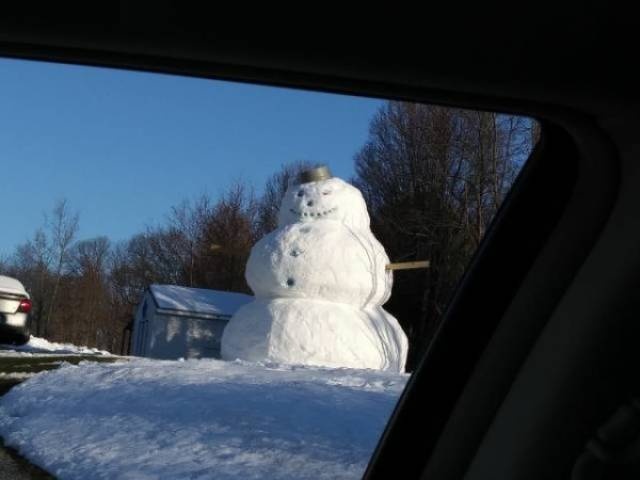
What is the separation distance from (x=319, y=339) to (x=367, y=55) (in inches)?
615

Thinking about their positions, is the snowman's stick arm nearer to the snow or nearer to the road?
the road

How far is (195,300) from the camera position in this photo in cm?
2912

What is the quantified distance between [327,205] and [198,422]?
9768 millimetres

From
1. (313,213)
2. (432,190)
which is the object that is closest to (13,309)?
(313,213)

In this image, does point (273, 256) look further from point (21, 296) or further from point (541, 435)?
point (541, 435)

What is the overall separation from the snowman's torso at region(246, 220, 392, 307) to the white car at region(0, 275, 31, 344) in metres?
4.49

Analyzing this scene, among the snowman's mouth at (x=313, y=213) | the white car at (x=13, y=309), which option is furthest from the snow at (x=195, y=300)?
the white car at (x=13, y=309)

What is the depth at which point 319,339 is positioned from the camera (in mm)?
17172

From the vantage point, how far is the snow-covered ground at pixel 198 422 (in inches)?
284

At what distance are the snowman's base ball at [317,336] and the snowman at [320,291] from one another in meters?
0.02

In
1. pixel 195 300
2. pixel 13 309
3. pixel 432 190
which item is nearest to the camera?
pixel 432 190

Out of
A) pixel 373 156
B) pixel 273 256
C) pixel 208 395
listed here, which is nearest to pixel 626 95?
pixel 208 395

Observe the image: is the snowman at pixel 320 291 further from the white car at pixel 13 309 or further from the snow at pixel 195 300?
the snow at pixel 195 300

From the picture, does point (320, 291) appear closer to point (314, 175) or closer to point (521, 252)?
point (314, 175)
